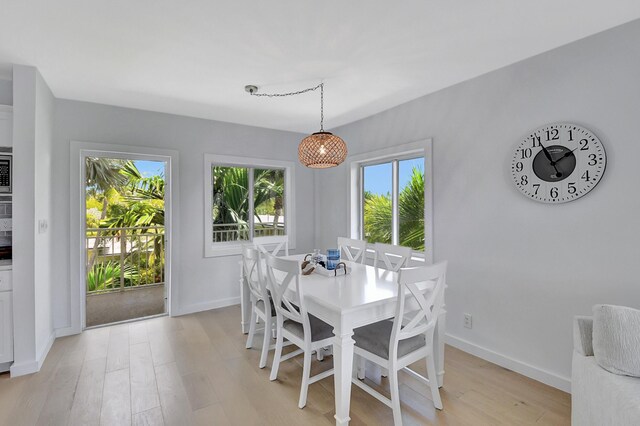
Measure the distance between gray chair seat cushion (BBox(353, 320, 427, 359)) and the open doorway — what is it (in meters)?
3.27

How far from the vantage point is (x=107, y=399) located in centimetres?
214

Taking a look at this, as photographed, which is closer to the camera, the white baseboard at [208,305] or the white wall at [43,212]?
the white wall at [43,212]

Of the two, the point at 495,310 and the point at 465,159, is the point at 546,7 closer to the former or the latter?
the point at 465,159

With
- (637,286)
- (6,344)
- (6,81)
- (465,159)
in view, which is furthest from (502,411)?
(6,81)

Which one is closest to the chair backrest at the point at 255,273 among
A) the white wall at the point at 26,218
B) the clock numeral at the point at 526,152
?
the white wall at the point at 26,218

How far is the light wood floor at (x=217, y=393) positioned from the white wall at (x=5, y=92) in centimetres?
225

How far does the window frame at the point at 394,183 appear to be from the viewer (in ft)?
10.3

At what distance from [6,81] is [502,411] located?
15.1ft

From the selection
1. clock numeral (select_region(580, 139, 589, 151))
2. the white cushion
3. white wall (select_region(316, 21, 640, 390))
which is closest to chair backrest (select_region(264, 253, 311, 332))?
the white cushion

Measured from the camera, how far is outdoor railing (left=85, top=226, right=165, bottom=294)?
4590mm

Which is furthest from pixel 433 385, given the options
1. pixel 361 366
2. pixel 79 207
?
pixel 79 207

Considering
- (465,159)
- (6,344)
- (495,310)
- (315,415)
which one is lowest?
(315,415)

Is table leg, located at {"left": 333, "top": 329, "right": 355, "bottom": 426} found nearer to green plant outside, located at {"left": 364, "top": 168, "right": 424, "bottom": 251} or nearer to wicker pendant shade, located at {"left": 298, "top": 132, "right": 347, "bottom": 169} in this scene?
wicker pendant shade, located at {"left": 298, "top": 132, "right": 347, "bottom": 169}

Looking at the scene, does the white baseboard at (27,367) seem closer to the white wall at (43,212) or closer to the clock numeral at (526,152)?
the white wall at (43,212)
